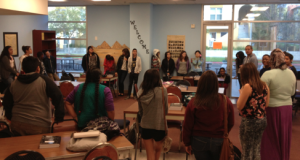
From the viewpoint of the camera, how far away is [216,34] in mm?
9484

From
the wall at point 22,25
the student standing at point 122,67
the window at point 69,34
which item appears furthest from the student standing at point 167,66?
the wall at point 22,25

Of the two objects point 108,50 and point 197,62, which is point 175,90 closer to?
point 197,62

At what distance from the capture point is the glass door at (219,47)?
9.41 m

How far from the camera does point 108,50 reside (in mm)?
10031

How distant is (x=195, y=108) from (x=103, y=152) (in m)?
0.90

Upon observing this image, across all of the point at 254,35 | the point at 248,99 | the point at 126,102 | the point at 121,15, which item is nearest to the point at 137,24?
the point at 121,15

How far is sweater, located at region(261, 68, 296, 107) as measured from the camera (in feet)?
10.7

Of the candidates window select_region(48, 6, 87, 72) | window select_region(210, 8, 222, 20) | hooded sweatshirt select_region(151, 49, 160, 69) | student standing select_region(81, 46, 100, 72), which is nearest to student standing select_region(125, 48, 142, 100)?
hooded sweatshirt select_region(151, 49, 160, 69)

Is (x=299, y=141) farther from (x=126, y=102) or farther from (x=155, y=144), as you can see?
(x=126, y=102)

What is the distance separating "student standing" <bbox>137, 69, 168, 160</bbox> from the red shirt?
75cm

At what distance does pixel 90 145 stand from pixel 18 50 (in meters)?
8.31

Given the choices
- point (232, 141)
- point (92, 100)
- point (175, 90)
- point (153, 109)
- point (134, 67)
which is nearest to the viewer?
point (92, 100)

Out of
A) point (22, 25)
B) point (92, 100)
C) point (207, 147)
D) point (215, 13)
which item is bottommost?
point (207, 147)

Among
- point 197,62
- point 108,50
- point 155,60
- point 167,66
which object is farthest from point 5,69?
point 197,62
